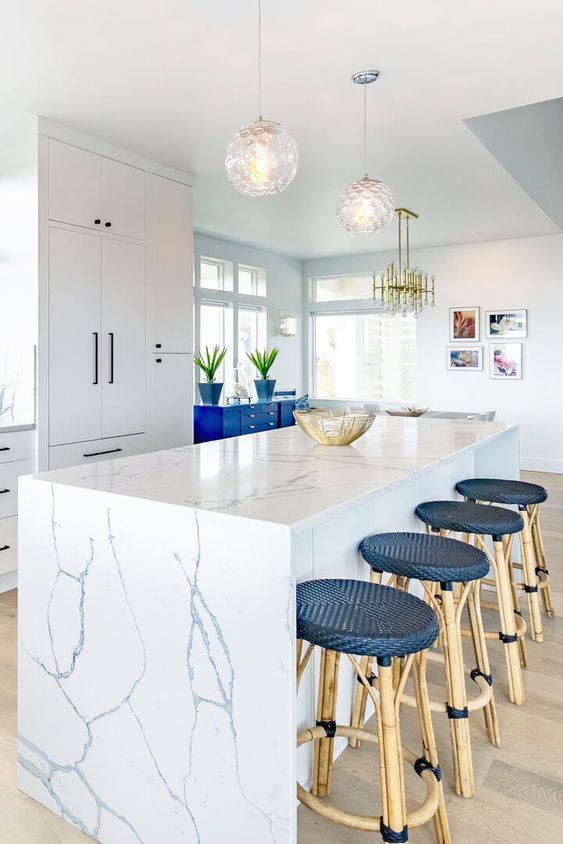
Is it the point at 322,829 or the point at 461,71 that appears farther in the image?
the point at 461,71

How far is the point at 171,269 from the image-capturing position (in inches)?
169

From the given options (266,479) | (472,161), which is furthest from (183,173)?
(266,479)

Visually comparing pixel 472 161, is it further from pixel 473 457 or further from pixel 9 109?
pixel 9 109

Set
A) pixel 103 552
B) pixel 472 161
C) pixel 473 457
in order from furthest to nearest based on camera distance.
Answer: pixel 472 161 < pixel 473 457 < pixel 103 552

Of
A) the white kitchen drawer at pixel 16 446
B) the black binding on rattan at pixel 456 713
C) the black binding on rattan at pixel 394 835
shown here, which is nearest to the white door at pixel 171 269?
the white kitchen drawer at pixel 16 446

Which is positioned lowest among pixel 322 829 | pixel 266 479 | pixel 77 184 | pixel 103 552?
pixel 322 829

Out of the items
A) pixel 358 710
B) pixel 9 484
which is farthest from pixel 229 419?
pixel 358 710

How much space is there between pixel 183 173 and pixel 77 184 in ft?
3.14

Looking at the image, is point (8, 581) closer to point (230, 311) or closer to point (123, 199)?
point (123, 199)

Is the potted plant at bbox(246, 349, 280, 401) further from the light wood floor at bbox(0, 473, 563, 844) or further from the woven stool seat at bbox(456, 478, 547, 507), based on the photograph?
the light wood floor at bbox(0, 473, 563, 844)

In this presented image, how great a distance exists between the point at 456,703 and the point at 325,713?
38 centimetres

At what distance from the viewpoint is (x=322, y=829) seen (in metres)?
1.62

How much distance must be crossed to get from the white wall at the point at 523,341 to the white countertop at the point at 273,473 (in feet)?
16.0

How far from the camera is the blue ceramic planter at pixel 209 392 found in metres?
6.19
